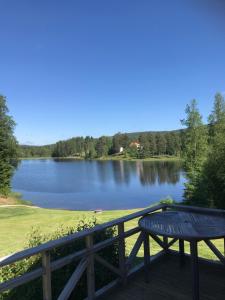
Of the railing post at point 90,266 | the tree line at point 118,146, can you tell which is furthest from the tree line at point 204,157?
the tree line at point 118,146

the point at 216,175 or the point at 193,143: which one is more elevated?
the point at 193,143

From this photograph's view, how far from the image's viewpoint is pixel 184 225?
337 cm

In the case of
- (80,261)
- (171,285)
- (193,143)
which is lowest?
(171,285)

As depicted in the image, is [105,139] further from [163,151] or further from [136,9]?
[136,9]

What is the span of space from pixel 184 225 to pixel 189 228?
0.47 feet

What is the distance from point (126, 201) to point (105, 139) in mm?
88876

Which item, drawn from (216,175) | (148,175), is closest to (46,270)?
(216,175)

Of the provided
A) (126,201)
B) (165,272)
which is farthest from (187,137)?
(165,272)

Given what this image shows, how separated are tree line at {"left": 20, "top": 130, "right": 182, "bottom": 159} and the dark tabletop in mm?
67625

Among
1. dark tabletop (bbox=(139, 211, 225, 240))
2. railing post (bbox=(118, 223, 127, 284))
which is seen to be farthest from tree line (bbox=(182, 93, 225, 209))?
railing post (bbox=(118, 223, 127, 284))

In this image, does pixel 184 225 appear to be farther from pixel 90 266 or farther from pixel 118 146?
pixel 118 146

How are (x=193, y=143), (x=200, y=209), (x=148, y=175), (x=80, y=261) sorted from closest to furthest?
(x=80, y=261)
(x=200, y=209)
(x=193, y=143)
(x=148, y=175)

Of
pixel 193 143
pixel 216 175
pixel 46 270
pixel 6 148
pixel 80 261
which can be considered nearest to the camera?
pixel 46 270

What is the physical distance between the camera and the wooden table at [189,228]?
2941mm
